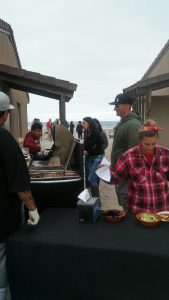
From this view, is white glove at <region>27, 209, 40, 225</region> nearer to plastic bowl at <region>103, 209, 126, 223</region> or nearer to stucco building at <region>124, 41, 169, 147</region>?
plastic bowl at <region>103, 209, 126, 223</region>

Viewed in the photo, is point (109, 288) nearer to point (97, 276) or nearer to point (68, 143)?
point (97, 276)

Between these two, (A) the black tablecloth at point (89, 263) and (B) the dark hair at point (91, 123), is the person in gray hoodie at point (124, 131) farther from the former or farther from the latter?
(B) the dark hair at point (91, 123)

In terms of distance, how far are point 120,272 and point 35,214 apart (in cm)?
77

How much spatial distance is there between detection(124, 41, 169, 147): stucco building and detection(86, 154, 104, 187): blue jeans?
3.26 metres

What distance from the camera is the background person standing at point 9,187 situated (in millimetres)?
2285

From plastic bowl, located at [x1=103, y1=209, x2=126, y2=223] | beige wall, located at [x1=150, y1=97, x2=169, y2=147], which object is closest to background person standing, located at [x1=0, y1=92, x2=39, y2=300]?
plastic bowl, located at [x1=103, y1=209, x2=126, y2=223]

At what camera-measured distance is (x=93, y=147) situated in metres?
6.58

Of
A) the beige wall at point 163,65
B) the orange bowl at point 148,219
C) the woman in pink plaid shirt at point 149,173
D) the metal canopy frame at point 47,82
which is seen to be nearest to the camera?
the orange bowl at point 148,219

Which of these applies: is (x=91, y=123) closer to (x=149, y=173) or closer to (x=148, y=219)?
(x=149, y=173)

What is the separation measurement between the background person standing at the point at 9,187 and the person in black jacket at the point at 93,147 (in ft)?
13.4

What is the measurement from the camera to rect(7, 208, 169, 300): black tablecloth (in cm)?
203

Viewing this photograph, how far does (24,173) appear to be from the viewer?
235 centimetres

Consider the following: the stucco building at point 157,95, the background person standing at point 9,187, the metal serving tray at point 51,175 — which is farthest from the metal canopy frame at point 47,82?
the background person standing at point 9,187

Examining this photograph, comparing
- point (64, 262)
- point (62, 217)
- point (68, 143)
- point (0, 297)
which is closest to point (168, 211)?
point (62, 217)
